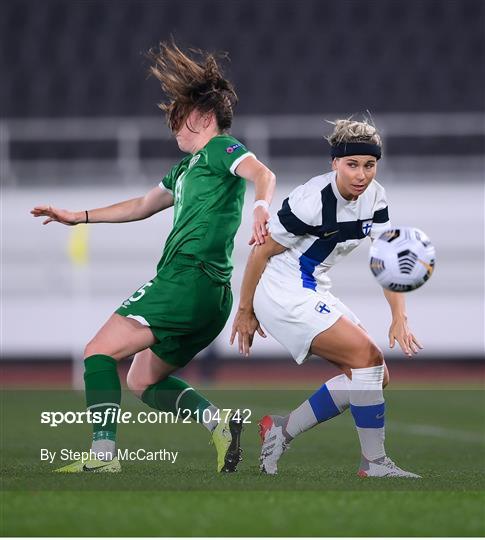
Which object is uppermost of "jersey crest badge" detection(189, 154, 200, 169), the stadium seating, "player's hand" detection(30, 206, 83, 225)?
the stadium seating

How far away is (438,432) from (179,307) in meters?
3.73

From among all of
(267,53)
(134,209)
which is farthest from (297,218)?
(267,53)

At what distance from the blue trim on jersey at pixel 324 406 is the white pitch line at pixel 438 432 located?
254cm

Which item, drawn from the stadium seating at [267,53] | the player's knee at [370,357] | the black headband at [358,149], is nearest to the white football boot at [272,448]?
the player's knee at [370,357]

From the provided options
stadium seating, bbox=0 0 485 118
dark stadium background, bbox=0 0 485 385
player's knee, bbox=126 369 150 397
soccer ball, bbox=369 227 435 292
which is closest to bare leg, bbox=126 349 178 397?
player's knee, bbox=126 369 150 397

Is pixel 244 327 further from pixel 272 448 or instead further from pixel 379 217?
pixel 379 217

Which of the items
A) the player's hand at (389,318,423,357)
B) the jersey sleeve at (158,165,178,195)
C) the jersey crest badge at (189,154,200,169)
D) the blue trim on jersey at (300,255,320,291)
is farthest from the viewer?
the jersey sleeve at (158,165,178,195)

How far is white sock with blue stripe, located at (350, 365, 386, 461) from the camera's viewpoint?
5.78m

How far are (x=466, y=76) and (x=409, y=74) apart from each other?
0.88m

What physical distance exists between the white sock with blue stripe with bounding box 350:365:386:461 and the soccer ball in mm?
426

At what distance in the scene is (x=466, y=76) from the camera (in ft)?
63.6

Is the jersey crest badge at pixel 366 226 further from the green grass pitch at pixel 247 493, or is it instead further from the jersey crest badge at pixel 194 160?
the green grass pitch at pixel 247 493

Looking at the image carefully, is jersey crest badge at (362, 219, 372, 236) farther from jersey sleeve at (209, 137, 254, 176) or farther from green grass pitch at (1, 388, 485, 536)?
green grass pitch at (1, 388, 485, 536)

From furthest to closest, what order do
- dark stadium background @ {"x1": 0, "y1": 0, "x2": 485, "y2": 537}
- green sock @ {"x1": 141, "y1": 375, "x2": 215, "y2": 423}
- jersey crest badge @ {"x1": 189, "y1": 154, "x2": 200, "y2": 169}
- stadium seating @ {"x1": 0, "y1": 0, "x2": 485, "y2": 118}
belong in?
stadium seating @ {"x1": 0, "y1": 0, "x2": 485, "y2": 118} → green sock @ {"x1": 141, "y1": 375, "x2": 215, "y2": 423} → jersey crest badge @ {"x1": 189, "y1": 154, "x2": 200, "y2": 169} → dark stadium background @ {"x1": 0, "y1": 0, "x2": 485, "y2": 537}
